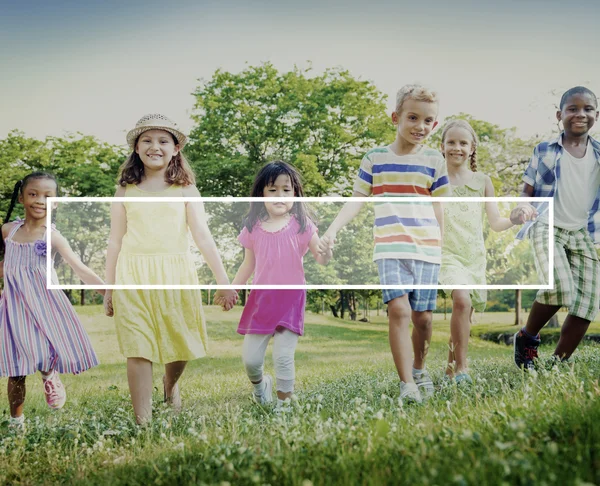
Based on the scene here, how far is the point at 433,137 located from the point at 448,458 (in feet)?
47.3

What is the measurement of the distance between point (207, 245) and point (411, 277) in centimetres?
139

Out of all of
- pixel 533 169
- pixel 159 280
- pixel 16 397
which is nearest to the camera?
pixel 159 280

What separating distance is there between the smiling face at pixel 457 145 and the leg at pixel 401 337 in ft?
5.66

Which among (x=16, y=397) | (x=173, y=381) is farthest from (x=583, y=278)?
(x=16, y=397)

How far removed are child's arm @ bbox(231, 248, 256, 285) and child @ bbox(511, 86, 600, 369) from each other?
2.12 m

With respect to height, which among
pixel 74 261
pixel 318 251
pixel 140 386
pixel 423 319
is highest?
pixel 318 251

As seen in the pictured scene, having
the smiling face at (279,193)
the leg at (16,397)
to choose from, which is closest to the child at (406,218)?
the smiling face at (279,193)

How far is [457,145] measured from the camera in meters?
5.85

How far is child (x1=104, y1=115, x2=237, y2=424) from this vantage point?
4.55 meters

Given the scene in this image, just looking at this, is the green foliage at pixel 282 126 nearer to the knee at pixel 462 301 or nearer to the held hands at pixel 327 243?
the knee at pixel 462 301

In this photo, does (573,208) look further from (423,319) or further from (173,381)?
(173,381)

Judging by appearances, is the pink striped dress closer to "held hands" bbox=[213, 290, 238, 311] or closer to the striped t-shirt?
"held hands" bbox=[213, 290, 238, 311]

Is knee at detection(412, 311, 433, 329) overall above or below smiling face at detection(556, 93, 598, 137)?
below

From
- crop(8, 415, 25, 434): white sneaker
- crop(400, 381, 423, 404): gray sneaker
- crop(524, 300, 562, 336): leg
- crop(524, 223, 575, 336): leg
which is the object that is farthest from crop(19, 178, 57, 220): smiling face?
crop(524, 300, 562, 336): leg
